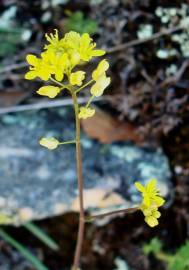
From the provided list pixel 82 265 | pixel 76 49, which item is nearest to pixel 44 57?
pixel 76 49

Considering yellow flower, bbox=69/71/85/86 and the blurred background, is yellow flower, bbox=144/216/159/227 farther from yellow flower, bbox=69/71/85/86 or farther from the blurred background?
the blurred background

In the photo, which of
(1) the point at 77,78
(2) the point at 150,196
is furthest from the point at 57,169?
(1) the point at 77,78

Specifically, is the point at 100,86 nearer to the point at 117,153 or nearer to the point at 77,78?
the point at 77,78

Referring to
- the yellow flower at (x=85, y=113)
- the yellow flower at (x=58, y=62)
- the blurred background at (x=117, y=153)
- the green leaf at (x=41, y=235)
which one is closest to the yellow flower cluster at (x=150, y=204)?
the yellow flower at (x=85, y=113)

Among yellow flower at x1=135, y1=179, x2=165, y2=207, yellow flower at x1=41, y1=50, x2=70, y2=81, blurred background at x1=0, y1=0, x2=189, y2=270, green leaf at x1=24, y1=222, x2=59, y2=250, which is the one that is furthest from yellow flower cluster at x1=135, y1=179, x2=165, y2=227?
green leaf at x1=24, y1=222, x2=59, y2=250

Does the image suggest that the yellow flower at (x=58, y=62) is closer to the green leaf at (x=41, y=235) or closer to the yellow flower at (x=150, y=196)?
Answer: the yellow flower at (x=150, y=196)

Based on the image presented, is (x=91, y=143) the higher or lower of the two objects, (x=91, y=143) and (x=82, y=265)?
the higher

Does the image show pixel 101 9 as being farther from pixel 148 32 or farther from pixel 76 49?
pixel 76 49
